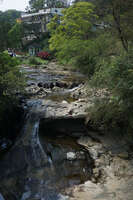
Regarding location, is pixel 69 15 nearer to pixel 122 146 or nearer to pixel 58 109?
pixel 58 109

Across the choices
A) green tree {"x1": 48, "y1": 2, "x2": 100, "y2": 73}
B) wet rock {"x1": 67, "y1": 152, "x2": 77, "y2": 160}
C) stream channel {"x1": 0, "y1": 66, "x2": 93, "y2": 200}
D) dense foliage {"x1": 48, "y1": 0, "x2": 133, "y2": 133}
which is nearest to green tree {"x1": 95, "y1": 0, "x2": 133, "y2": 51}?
dense foliage {"x1": 48, "y1": 0, "x2": 133, "y2": 133}

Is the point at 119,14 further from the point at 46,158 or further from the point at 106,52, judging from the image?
the point at 46,158

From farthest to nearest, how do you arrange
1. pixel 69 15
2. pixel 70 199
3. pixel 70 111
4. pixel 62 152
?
pixel 69 15
pixel 70 111
pixel 62 152
pixel 70 199

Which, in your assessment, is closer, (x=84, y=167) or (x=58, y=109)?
(x=84, y=167)

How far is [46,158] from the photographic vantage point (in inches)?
261

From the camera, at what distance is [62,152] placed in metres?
6.85

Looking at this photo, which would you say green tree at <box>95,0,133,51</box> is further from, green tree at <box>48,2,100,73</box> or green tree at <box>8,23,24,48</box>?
green tree at <box>8,23,24,48</box>

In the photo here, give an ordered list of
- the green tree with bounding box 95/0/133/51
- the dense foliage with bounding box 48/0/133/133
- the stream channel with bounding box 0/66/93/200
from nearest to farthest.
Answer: the stream channel with bounding box 0/66/93/200
the dense foliage with bounding box 48/0/133/133
the green tree with bounding box 95/0/133/51

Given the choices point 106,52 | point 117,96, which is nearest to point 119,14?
point 106,52

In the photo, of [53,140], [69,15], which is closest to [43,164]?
[53,140]

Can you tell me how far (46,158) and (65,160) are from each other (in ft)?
2.29

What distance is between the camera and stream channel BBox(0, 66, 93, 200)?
211 inches

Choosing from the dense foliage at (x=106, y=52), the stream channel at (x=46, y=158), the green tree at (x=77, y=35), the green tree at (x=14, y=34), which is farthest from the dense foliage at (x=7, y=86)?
the green tree at (x=14, y=34)

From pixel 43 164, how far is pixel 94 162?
1765 millimetres
